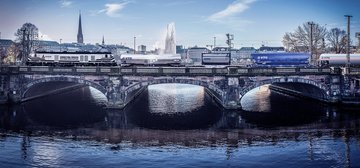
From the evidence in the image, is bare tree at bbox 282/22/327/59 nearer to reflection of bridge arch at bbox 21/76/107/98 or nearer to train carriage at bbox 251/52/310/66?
train carriage at bbox 251/52/310/66

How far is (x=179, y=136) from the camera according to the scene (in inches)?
1676

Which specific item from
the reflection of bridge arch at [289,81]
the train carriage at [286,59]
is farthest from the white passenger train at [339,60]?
the reflection of bridge arch at [289,81]

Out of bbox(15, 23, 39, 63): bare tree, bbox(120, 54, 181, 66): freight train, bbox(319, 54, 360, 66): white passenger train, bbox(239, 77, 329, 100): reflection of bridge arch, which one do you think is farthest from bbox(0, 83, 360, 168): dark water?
bbox(15, 23, 39, 63): bare tree

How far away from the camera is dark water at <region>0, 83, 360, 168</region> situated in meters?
32.7

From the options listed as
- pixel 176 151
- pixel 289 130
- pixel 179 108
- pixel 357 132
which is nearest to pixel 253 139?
pixel 289 130

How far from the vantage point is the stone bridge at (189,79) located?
5991 centimetres

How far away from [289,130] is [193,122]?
44.2 feet

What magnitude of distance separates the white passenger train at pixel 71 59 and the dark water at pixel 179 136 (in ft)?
32.6

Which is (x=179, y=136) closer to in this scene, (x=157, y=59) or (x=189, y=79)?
(x=189, y=79)

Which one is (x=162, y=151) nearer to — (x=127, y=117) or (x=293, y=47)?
(x=127, y=117)

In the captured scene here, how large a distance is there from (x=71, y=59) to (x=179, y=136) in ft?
130

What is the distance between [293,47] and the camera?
461ft

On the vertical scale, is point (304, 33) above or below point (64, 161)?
above

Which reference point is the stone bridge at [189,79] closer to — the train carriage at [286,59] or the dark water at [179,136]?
the dark water at [179,136]
